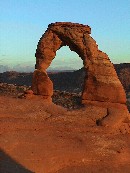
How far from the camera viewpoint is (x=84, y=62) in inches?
757

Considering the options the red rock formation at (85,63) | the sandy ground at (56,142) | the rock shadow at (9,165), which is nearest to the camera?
the rock shadow at (9,165)

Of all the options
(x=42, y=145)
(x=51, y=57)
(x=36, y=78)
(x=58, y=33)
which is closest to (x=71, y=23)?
(x=58, y=33)

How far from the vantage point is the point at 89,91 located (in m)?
19.0

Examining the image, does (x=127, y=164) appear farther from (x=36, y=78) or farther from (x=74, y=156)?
(x=36, y=78)

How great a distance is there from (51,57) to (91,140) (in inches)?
298

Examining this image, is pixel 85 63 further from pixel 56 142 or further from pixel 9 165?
pixel 9 165

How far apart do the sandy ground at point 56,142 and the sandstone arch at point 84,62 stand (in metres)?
2.17

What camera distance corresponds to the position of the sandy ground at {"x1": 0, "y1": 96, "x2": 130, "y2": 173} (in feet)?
→ 39.7

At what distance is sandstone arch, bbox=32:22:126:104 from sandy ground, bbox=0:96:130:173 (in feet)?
7.11

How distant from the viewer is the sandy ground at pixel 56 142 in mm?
12102

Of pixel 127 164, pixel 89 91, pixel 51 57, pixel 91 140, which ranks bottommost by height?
pixel 127 164

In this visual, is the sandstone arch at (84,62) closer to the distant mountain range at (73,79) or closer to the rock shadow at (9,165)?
the rock shadow at (9,165)

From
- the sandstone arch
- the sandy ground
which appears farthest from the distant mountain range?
the sandy ground

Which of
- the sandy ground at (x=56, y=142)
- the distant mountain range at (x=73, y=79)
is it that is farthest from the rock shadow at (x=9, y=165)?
the distant mountain range at (x=73, y=79)
